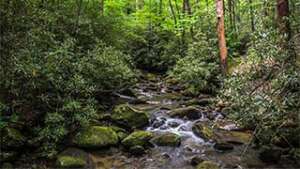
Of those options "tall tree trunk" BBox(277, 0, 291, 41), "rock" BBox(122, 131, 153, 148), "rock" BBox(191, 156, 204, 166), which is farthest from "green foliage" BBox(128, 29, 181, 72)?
"rock" BBox(191, 156, 204, 166)

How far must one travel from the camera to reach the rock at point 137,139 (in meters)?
10.5

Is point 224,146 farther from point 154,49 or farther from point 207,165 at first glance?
point 154,49

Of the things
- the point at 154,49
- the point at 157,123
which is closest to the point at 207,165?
the point at 157,123

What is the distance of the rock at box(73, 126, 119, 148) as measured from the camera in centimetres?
1020

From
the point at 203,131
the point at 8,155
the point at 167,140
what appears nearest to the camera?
the point at 8,155

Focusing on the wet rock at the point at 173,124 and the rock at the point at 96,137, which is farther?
the wet rock at the point at 173,124

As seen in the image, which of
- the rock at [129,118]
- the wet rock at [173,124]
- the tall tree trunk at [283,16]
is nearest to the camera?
the tall tree trunk at [283,16]

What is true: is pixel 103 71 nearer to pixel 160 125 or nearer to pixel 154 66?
pixel 160 125

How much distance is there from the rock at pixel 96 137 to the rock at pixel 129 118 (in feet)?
3.62

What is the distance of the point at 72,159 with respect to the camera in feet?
30.8

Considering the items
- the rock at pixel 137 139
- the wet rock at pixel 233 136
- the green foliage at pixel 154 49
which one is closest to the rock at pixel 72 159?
the rock at pixel 137 139

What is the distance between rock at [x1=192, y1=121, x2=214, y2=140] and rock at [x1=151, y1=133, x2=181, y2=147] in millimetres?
786

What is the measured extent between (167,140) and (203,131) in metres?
1.30

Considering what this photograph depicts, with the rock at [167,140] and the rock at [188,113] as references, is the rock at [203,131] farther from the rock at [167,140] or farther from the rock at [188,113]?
the rock at [188,113]
